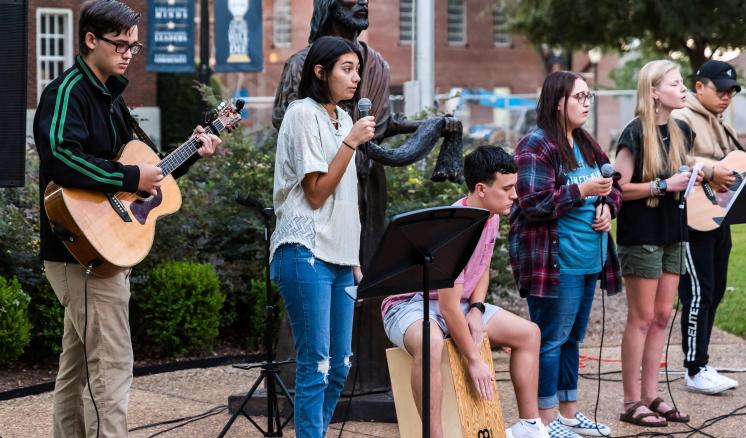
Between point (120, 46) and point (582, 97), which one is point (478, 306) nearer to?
point (582, 97)

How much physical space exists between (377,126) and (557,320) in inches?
55.1

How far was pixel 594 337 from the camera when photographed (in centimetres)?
950

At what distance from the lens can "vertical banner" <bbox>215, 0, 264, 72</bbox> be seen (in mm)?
19625

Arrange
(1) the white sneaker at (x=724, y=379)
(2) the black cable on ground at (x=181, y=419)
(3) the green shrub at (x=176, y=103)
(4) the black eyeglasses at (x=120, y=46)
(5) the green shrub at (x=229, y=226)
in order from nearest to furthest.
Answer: (4) the black eyeglasses at (x=120, y=46), (2) the black cable on ground at (x=181, y=419), (1) the white sneaker at (x=724, y=379), (5) the green shrub at (x=229, y=226), (3) the green shrub at (x=176, y=103)

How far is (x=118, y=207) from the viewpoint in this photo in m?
4.80

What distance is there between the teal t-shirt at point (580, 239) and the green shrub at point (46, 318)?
12.0 ft

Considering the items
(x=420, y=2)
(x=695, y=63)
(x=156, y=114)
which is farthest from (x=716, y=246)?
(x=156, y=114)

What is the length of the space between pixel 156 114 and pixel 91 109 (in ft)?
87.2

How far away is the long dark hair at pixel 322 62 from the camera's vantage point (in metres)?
4.84

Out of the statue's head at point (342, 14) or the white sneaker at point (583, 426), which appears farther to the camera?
the white sneaker at point (583, 426)

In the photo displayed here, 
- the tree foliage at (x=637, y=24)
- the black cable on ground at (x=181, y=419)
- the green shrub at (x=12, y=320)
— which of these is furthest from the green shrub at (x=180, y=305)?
the tree foliage at (x=637, y=24)

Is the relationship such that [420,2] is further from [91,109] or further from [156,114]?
[156,114]

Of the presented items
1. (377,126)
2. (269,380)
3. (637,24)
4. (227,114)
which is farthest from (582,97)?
(637,24)

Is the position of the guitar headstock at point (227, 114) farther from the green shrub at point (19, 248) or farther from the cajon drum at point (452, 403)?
the green shrub at point (19, 248)
